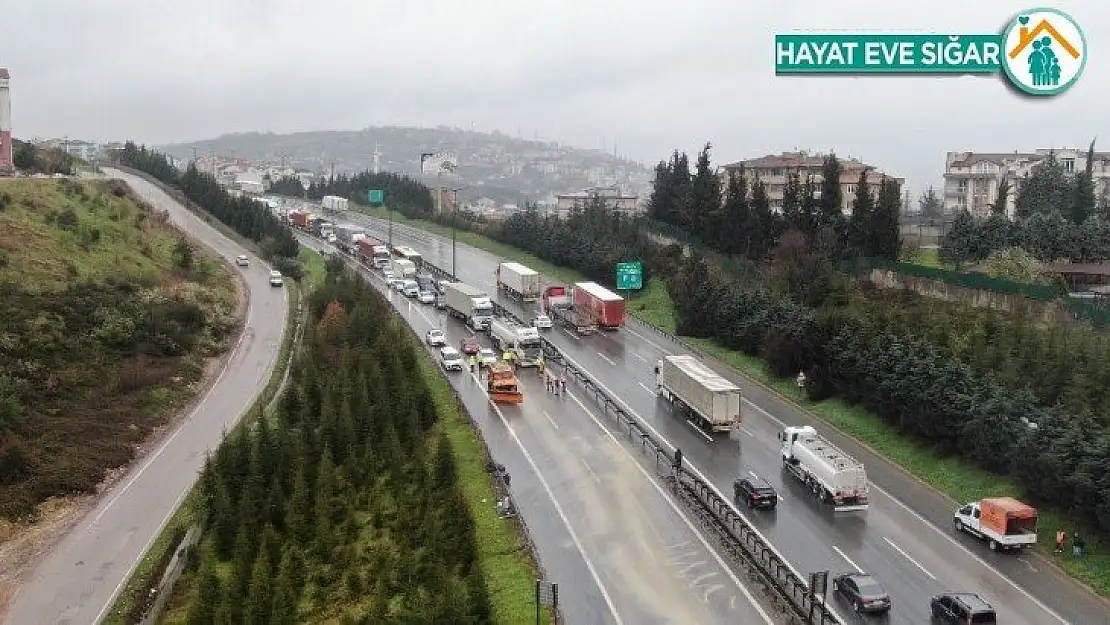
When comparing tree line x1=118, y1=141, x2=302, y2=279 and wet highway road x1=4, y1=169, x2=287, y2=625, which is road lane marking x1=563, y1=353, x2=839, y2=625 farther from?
tree line x1=118, y1=141, x2=302, y2=279

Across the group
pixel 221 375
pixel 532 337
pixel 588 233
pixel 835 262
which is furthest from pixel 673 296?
pixel 221 375

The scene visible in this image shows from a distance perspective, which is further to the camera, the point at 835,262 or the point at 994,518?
the point at 835,262

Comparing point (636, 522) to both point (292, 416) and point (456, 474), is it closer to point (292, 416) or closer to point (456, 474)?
point (456, 474)

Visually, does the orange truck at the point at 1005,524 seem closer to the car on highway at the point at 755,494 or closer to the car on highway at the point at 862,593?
the car on highway at the point at 862,593

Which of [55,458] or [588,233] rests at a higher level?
[588,233]

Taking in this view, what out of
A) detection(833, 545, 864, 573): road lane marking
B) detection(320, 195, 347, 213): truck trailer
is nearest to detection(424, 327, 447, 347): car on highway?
detection(833, 545, 864, 573): road lane marking

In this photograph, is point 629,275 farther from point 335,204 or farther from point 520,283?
point 335,204

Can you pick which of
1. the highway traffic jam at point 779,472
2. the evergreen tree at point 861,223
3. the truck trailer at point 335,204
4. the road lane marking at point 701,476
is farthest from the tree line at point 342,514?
the truck trailer at point 335,204
